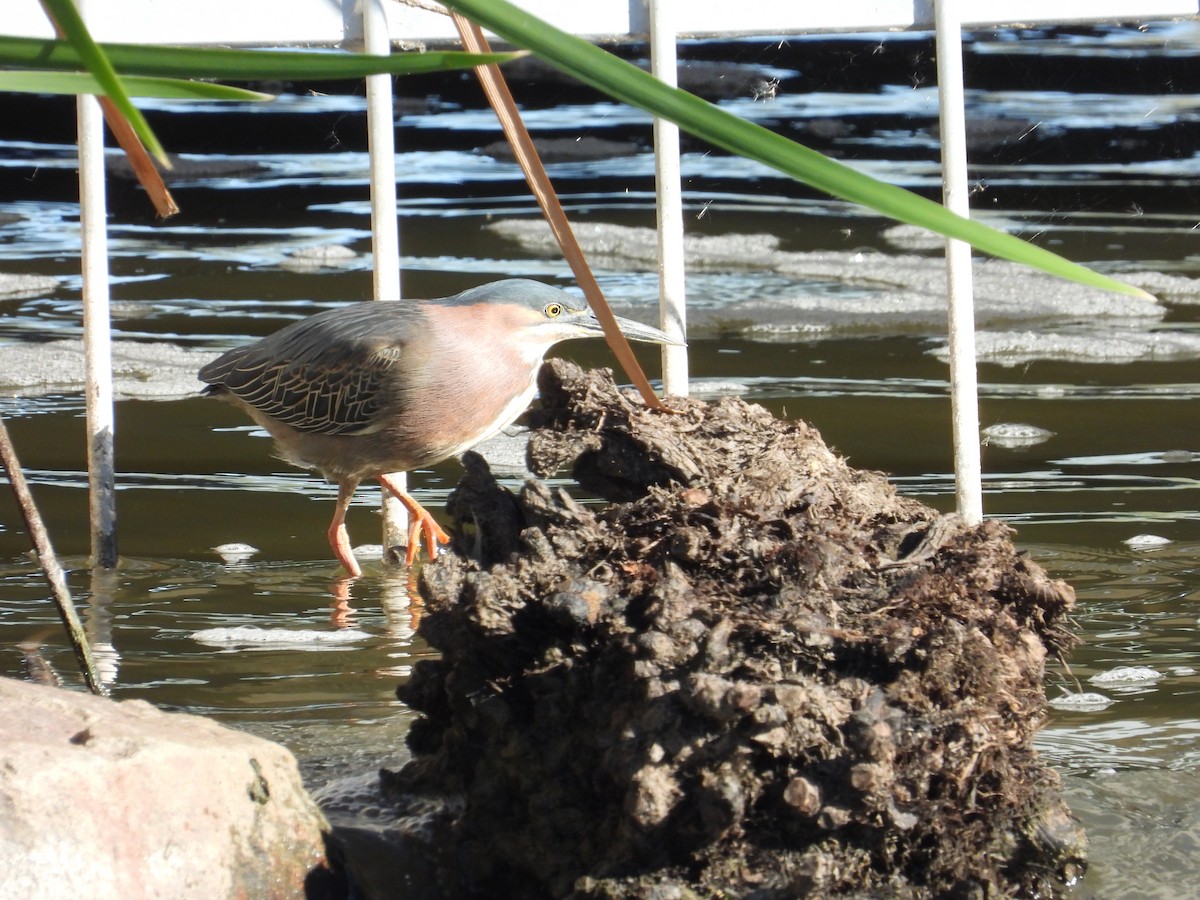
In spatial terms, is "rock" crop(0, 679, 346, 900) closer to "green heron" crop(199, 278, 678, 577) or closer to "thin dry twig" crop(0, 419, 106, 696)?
"thin dry twig" crop(0, 419, 106, 696)

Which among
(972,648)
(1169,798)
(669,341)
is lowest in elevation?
(1169,798)

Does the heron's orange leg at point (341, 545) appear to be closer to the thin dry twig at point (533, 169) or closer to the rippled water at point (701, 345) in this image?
the rippled water at point (701, 345)

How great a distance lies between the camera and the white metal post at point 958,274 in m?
4.44

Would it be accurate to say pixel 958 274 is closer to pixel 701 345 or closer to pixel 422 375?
pixel 422 375

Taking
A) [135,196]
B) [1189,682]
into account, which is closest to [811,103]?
[135,196]

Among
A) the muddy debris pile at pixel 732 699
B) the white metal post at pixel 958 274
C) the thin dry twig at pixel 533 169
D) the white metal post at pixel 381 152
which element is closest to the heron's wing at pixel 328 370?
the white metal post at pixel 381 152

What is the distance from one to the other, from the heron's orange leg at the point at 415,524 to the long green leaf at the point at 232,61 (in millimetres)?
3567

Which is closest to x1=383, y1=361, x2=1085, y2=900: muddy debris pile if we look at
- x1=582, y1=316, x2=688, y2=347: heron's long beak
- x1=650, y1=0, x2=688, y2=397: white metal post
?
x1=582, y1=316, x2=688, y2=347: heron's long beak

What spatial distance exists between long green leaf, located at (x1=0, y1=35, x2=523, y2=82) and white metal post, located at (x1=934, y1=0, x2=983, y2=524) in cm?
347

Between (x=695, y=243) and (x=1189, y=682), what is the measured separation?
26.7 ft

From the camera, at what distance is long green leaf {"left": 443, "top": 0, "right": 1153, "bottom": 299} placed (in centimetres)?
105

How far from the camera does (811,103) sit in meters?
12.6

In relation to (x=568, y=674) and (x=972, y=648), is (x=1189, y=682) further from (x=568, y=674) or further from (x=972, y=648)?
(x=568, y=674)

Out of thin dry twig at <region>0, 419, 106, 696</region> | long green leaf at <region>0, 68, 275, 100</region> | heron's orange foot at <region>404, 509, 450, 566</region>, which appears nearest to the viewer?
long green leaf at <region>0, 68, 275, 100</region>
